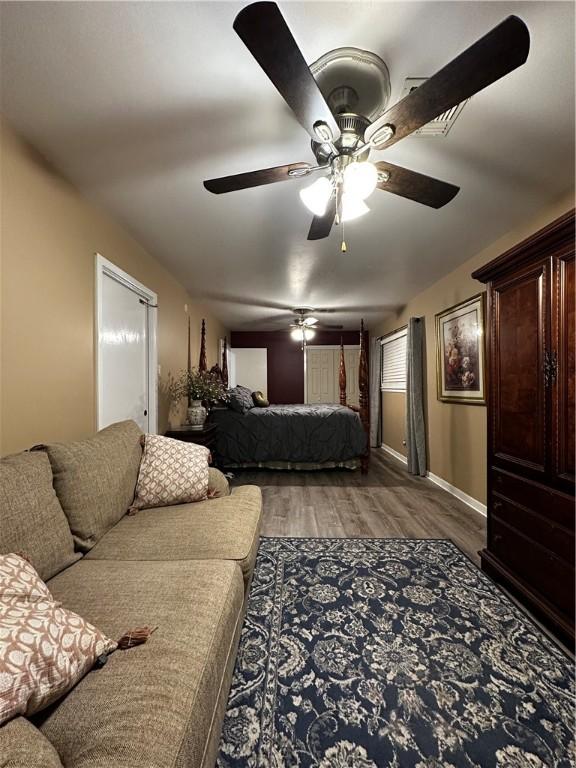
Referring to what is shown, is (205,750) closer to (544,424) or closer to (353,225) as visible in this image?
(544,424)

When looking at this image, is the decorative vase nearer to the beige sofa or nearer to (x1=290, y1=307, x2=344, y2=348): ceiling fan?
the beige sofa

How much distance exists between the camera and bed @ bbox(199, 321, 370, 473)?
4.84 meters

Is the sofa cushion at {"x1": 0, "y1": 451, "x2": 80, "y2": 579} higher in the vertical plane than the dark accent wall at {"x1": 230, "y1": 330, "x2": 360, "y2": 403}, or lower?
lower

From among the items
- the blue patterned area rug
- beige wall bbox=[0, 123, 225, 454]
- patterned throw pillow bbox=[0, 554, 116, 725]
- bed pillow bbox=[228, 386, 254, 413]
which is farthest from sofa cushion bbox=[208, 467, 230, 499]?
bed pillow bbox=[228, 386, 254, 413]

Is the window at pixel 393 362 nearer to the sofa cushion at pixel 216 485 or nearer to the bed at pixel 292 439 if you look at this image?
the bed at pixel 292 439

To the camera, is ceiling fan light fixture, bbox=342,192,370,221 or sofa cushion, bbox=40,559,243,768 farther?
ceiling fan light fixture, bbox=342,192,370,221

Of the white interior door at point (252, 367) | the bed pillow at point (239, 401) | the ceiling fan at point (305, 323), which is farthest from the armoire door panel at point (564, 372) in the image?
the white interior door at point (252, 367)

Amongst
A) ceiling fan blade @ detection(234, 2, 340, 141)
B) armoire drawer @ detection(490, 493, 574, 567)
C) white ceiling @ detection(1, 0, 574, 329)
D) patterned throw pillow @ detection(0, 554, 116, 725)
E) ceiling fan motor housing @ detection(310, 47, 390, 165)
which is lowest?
armoire drawer @ detection(490, 493, 574, 567)

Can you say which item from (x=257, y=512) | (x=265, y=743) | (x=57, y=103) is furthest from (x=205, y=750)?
(x=57, y=103)

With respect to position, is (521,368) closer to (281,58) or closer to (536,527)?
(536,527)

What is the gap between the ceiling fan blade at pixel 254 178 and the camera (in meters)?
1.48

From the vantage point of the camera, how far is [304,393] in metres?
8.25

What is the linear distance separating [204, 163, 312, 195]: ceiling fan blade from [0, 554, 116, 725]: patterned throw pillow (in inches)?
62.4

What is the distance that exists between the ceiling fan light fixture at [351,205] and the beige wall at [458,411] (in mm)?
1706
